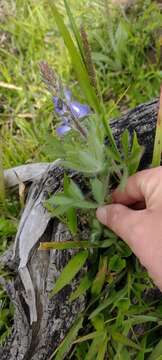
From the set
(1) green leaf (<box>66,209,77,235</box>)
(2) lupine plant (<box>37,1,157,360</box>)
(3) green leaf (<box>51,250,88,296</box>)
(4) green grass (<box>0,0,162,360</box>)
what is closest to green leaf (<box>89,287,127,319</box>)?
(2) lupine plant (<box>37,1,157,360</box>)

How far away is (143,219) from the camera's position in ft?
4.16

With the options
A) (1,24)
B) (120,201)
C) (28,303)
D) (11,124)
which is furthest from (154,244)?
(1,24)

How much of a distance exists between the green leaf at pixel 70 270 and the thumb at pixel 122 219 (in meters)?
0.14

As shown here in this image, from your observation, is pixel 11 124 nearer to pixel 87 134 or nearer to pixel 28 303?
pixel 28 303

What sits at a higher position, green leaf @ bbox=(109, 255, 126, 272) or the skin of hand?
the skin of hand

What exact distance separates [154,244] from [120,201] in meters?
0.25

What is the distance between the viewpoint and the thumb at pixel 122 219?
1.29 meters

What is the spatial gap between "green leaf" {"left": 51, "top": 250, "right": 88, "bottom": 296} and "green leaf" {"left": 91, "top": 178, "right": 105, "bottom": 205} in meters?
0.22

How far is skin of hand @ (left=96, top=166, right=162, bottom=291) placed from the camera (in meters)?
1.23

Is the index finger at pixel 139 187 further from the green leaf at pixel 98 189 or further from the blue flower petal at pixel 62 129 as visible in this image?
the blue flower petal at pixel 62 129

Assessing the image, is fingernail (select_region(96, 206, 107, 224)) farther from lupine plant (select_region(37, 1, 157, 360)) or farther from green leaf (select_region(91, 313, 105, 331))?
green leaf (select_region(91, 313, 105, 331))

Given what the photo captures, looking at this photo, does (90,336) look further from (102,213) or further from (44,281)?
(102,213)

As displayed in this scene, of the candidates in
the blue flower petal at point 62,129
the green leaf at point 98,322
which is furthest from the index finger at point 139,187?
the green leaf at point 98,322

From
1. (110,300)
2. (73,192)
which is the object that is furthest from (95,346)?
(73,192)
